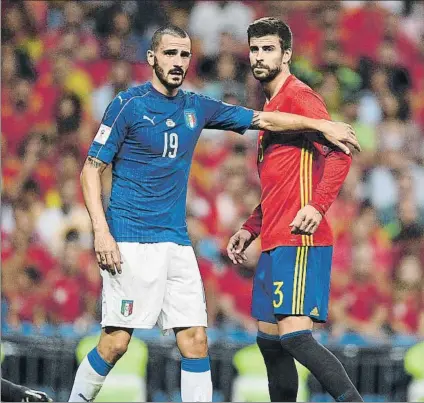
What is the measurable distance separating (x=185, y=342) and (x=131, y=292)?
39 centimetres

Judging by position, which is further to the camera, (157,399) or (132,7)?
(132,7)

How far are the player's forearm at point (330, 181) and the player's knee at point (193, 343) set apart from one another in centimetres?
91

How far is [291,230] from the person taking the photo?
558 cm

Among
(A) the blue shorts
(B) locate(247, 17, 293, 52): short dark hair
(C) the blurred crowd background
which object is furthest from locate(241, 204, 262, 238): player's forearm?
(C) the blurred crowd background

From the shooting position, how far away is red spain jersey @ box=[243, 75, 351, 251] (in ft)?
18.5

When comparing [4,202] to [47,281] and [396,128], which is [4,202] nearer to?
[47,281]

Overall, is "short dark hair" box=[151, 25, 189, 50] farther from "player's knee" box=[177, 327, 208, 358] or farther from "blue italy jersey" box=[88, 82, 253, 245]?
"player's knee" box=[177, 327, 208, 358]

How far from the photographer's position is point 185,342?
5.64 metres

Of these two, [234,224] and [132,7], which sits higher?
[132,7]

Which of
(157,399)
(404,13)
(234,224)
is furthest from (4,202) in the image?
(404,13)

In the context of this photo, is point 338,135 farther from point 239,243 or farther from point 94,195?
point 94,195

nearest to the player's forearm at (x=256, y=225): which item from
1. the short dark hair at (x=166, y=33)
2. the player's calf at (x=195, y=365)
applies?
the player's calf at (x=195, y=365)

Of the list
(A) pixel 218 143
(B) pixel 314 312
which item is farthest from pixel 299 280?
(A) pixel 218 143

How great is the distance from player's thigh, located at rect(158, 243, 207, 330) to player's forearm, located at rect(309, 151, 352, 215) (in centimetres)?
74
